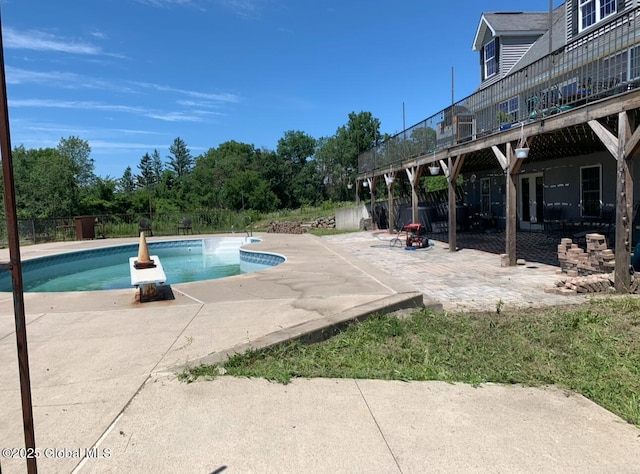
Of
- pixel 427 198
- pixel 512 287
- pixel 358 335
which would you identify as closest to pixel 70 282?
pixel 358 335

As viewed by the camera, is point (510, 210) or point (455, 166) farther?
point (455, 166)

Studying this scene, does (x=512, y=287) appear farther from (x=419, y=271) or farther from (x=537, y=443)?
(x=537, y=443)

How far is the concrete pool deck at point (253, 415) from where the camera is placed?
2320 mm

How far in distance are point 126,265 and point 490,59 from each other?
1687cm

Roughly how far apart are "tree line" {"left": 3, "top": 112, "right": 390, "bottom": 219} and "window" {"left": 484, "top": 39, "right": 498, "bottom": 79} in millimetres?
15262

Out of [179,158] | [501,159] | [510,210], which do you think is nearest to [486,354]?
[510,210]

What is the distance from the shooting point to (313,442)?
8.19ft

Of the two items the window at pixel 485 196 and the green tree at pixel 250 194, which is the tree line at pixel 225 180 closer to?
the green tree at pixel 250 194

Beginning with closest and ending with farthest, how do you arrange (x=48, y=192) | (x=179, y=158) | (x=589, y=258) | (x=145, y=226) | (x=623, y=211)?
1. (x=623, y=211)
2. (x=589, y=258)
3. (x=145, y=226)
4. (x=48, y=192)
5. (x=179, y=158)

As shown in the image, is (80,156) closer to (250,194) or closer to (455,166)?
(250,194)

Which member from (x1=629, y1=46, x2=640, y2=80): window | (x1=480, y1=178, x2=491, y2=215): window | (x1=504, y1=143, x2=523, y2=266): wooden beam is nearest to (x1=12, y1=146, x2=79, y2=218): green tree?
(x1=480, y1=178, x2=491, y2=215): window

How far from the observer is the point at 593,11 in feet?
40.5

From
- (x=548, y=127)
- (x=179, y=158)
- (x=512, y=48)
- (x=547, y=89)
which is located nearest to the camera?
(x=548, y=127)

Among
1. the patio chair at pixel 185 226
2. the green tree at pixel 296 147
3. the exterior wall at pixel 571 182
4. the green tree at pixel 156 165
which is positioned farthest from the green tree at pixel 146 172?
the exterior wall at pixel 571 182
